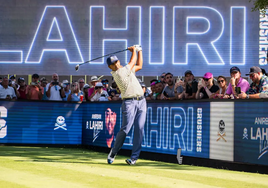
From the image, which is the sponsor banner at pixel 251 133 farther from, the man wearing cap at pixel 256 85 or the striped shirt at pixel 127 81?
the striped shirt at pixel 127 81

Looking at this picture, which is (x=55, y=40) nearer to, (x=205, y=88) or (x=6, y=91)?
(x=6, y=91)

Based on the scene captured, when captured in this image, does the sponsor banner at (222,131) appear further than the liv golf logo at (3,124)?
No

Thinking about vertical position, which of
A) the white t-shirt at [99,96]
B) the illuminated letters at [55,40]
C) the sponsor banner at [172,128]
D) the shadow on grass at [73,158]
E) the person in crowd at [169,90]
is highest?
the illuminated letters at [55,40]

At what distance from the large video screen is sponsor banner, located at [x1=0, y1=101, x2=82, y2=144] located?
42.7 feet

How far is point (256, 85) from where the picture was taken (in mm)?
10102

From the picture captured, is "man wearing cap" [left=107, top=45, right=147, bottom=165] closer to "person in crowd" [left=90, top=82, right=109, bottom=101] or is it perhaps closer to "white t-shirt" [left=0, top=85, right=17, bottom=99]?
"person in crowd" [left=90, top=82, right=109, bottom=101]

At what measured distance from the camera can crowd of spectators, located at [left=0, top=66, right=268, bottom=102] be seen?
1009 centimetres

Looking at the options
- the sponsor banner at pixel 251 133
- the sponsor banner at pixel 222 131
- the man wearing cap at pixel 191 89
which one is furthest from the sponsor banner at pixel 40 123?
the sponsor banner at pixel 251 133

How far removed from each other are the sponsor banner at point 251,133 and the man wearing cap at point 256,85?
364mm

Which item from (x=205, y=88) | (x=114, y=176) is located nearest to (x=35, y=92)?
(x=205, y=88)

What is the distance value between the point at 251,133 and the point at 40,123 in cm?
825

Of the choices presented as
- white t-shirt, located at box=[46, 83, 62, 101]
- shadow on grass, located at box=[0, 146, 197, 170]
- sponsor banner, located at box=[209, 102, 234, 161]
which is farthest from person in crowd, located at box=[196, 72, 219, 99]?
white t-shirt, located at box=[46, 83, 62, 101]

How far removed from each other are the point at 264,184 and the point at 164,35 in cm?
2268

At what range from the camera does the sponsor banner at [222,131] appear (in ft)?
32.1
